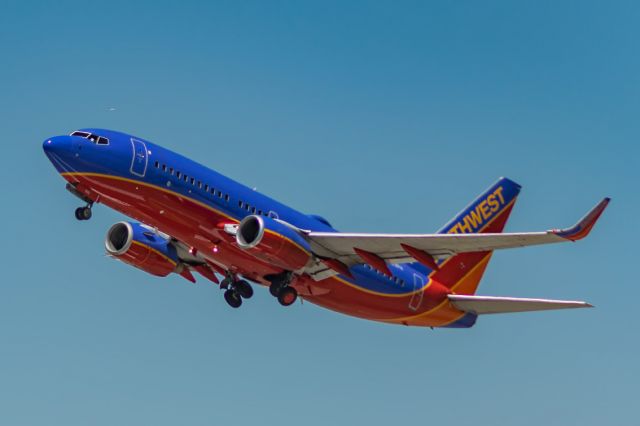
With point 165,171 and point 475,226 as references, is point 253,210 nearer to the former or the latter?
point 165,171

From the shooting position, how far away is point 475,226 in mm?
54531

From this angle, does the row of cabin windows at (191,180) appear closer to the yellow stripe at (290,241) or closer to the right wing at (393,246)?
the yellow stripe at (290,241)

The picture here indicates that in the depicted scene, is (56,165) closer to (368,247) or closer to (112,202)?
(112,202)

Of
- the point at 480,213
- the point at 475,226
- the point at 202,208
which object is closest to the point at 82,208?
the point at 202,208

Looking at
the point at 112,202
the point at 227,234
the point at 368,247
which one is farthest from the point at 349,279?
the point at 112,202

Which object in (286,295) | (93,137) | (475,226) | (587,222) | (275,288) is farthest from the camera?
(475,226)

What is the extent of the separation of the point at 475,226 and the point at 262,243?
1556 cm

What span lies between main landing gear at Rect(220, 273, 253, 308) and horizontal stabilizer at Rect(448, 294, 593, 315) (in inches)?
375

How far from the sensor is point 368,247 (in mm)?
44688

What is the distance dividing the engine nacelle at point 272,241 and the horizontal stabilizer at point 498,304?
949 cm

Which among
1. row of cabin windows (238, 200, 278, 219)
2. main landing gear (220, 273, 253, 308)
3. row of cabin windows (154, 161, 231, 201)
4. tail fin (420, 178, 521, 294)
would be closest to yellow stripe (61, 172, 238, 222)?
row of cabin windows (154, 161, 231, 201)

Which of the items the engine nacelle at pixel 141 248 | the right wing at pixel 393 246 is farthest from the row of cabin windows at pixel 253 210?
the engine nacelle at pixel 141 248

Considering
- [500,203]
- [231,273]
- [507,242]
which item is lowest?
[231,273]

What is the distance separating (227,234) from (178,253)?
22.5 feet
